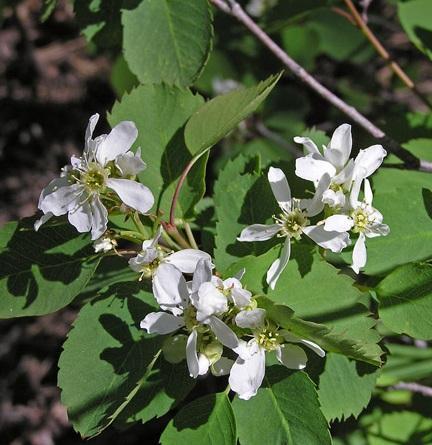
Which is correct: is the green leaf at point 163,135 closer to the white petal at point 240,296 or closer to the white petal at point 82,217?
the white petal at point 82,217

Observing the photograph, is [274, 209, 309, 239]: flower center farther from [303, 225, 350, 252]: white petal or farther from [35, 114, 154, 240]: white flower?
[35, 114, 154, 240]: white flower

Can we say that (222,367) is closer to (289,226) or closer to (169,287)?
(169,287)

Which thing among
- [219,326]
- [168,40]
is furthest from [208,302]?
[168,40]

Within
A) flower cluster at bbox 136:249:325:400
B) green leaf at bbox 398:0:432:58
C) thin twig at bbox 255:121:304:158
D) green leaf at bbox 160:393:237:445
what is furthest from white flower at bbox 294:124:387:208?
thin twig at bbox 255:121:304:158

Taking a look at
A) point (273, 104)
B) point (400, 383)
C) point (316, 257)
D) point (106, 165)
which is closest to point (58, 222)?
point (106, 165)

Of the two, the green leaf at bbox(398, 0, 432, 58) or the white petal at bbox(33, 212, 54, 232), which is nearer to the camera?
the white petal at bbox(33, 212, 54, 232)

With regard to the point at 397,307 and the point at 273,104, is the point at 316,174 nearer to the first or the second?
the point at 397,307
